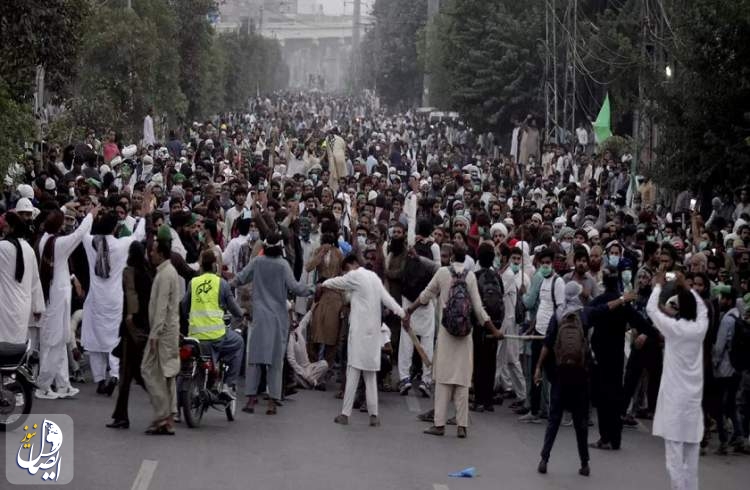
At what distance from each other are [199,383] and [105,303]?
6.41ft

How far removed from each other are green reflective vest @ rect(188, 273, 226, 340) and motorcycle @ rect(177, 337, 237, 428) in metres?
0.12

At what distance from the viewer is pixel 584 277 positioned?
1569 centimetres

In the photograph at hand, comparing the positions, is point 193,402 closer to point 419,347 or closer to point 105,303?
point 105,303

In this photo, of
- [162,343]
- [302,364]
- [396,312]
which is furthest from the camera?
[302,364]

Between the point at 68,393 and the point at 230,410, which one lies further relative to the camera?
the point at 68,393

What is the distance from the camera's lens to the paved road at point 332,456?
1248 centimetres

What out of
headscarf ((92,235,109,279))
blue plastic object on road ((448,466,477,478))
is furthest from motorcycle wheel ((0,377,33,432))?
blue plastic object on road ((448,466,477,478))

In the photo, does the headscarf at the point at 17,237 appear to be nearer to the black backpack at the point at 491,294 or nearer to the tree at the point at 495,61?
the black backpack at the point at 491,294

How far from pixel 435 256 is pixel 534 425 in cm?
243

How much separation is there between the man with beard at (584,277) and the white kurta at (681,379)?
3481 millimetres

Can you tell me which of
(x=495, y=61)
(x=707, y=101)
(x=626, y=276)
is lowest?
(x=626, y=276)

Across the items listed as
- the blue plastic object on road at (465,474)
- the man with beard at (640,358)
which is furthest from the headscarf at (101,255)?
the man with beard at (640,358)

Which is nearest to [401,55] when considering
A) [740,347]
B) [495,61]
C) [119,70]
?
[495,61]

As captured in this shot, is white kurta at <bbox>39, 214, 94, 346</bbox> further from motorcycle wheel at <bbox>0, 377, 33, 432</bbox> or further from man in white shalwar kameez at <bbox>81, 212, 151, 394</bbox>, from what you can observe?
motorcycle wheel at <bbox>0, 377, 33, 432</bbox>
